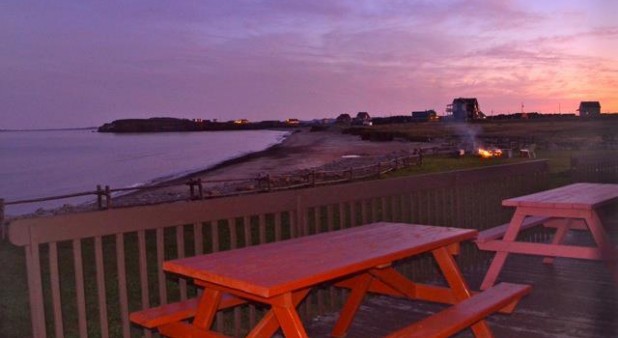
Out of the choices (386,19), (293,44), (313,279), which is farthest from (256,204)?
(293,44)

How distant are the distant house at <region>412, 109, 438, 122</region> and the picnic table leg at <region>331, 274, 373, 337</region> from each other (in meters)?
150

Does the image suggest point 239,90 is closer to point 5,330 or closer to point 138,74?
point 138,74

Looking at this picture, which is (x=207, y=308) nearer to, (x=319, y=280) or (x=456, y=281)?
(x=319, y=280)

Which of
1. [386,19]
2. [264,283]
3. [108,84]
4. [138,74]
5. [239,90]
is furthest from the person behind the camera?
[239,90]

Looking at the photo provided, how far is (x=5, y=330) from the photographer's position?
6168mm

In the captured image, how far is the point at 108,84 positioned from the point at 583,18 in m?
50.2

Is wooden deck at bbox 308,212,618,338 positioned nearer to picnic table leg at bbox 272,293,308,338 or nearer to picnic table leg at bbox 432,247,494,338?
picnic table leg at bbox 432,247,494,338

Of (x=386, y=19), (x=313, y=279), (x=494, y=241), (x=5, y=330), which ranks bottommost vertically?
(x=5, y=330)

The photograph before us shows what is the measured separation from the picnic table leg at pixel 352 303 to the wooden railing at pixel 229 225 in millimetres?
468

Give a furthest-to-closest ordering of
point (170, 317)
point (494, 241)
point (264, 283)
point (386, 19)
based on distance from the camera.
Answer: point (386, 19) < point (494, 241) < point (170, 317) < point (264, 283)

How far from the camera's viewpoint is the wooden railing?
330cm

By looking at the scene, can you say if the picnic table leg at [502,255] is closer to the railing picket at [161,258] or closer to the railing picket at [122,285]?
the railing picket at [161,258]

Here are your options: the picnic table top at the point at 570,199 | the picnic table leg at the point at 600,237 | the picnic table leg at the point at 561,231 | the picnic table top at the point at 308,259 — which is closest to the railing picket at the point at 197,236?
the picnic table top at the point at 308,259

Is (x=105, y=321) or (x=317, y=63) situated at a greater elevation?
(x=317, y=63)
